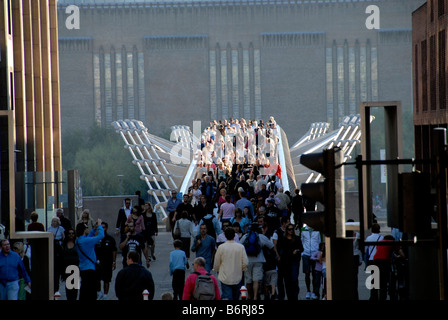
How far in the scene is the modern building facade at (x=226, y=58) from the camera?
8225 centimetres

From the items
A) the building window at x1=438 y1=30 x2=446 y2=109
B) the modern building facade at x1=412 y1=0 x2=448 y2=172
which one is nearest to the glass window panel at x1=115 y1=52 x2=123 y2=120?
the modern building facade at x1=412 y1=0 x2=448 y2=172

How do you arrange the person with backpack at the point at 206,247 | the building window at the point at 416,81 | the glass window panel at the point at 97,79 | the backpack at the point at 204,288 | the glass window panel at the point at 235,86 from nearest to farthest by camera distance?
the backpack at the point at 204,288 → the person with backpack at the point at 206,247 → the building window at the point at 416,81 → the glass window panel at the point at 97,79 → the glass window panel at the point at 235,86

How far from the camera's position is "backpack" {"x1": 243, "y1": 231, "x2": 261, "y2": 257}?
1201 centimetres

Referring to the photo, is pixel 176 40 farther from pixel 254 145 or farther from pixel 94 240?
pixel 94 240

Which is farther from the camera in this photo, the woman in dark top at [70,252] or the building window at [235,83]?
the building window at [235,83]

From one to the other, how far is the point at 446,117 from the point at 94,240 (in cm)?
1772

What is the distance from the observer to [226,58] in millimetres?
83500

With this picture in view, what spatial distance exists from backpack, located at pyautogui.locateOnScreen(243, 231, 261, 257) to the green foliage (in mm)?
54618

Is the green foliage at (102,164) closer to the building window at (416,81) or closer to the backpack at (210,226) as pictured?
the building window at (416,81)

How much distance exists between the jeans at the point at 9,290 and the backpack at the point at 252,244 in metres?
3.10

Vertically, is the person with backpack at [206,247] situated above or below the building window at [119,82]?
below

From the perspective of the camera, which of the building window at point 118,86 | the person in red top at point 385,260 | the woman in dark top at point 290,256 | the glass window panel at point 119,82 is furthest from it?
the glass window panel at point 119,82

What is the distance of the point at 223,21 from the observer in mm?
83375

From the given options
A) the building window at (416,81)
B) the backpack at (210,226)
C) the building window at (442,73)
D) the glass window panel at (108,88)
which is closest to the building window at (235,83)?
the glass window panel at (108,88)
